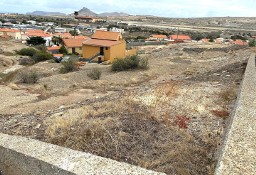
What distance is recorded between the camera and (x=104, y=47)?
38.3 metres

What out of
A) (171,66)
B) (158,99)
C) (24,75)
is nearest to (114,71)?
(171,66)

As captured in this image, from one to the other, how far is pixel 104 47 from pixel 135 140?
105ft

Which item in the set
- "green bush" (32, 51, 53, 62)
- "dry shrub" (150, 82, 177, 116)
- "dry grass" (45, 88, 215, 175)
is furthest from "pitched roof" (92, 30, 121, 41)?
"dry grass" (45, 88, 215, 175)

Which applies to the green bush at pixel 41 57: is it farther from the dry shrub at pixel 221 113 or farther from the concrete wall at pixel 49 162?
the concrete wall at pixel 49 162

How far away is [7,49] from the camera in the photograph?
5453cm

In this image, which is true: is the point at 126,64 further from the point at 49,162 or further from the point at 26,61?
the point at 49,162

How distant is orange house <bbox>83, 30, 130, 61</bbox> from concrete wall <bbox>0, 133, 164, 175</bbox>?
33485 mm

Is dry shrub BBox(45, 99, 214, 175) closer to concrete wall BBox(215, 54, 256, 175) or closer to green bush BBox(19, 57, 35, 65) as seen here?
concrete wall BBox(215, 54, 256, 175)

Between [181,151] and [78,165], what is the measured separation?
3030mm

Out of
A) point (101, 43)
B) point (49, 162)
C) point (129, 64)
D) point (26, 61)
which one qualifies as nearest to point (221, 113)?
point (49, 162)

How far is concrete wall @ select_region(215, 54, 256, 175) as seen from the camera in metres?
4.39

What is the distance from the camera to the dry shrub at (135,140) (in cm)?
609

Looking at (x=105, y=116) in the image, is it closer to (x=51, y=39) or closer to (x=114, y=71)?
(x=114, y=71)

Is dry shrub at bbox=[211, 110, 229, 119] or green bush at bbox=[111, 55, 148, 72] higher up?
dry shrub at bbox=[211, 110, 229, 119]
